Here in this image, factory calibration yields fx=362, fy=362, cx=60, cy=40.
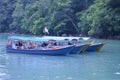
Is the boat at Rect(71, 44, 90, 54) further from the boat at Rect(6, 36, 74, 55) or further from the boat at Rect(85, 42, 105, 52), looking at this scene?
the boat at Rect(85, 42, 105, 52)

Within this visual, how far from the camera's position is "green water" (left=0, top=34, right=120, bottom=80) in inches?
918

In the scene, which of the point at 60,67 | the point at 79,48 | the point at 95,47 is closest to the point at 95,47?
the point at 95,47

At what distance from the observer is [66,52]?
117 ft

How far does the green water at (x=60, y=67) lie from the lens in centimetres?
2332

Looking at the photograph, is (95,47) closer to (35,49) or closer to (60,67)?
(35,49)

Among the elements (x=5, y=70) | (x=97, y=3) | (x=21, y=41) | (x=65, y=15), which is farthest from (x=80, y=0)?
(x=5, y=70)

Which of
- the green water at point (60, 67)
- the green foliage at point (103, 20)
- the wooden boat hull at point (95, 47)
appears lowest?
the green water at point (60, 67)

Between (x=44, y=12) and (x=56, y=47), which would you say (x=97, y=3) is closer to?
(x=44, y=12)

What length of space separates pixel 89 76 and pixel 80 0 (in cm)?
4679

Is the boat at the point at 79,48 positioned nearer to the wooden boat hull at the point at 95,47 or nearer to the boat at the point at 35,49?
the boat at the point at 35,49

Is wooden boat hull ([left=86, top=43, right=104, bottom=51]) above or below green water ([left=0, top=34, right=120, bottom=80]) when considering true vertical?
above

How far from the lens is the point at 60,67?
27656mm

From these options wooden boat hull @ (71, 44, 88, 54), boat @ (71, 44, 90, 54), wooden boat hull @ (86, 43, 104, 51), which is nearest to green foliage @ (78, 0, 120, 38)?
wooden boat hull @ (86, 43, 104, 51)

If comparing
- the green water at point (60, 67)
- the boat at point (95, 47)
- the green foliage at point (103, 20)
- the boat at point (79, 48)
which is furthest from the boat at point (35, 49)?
the green foliage at point (103, 20)
